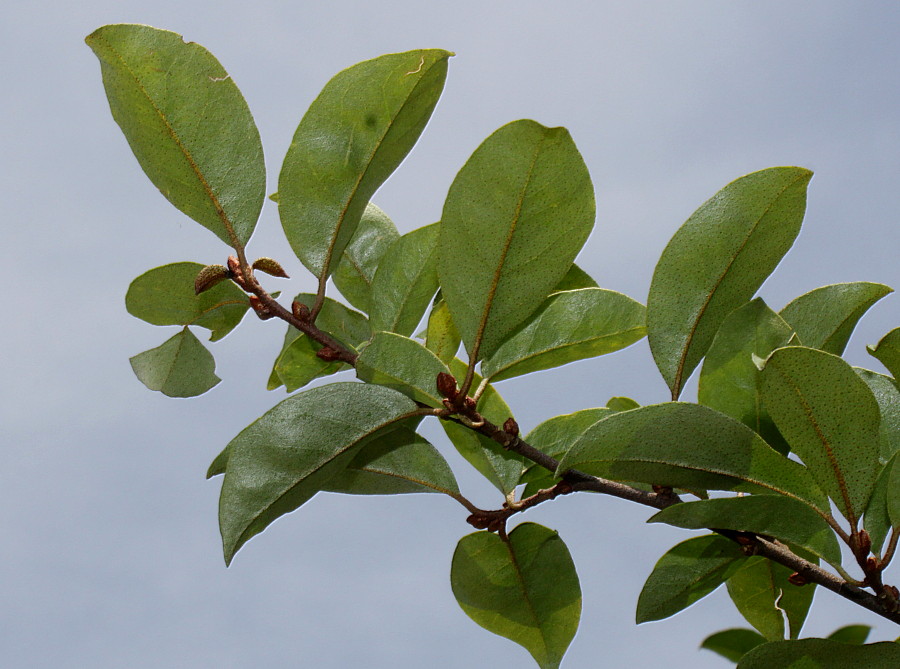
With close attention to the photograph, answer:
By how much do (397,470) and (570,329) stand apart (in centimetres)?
29

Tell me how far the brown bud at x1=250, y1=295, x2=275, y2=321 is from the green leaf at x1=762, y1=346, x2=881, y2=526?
60cm

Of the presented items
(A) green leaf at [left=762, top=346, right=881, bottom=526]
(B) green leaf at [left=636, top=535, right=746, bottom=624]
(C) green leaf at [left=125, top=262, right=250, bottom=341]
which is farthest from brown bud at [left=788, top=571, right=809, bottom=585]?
(C) green leaf at [left=125, top=262, right=250, bottom=341]

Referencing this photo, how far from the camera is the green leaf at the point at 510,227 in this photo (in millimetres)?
898

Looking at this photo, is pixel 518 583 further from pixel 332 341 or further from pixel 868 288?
pixel 868 288

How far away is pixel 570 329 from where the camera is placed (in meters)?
1.05

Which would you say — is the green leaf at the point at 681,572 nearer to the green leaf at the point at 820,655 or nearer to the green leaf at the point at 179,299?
the green leaf at the point at 820,655

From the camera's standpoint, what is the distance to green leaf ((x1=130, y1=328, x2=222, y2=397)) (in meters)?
1.33

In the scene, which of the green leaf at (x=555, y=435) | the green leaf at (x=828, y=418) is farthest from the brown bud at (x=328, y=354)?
the green leaf at (x=828, y=418)

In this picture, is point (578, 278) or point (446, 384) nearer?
point (446, 384)

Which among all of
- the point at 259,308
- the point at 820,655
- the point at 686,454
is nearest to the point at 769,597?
the point at 820,655

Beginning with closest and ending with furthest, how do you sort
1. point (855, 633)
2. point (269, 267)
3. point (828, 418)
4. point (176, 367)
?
point (828, 418)
point (269, 267)
point (855, 633)
point (176, 367)

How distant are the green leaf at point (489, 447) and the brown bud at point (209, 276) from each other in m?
0.33

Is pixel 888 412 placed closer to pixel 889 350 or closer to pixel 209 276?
pixel 889 350

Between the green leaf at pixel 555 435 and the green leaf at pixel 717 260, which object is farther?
the green leaf at pixel 555 435
